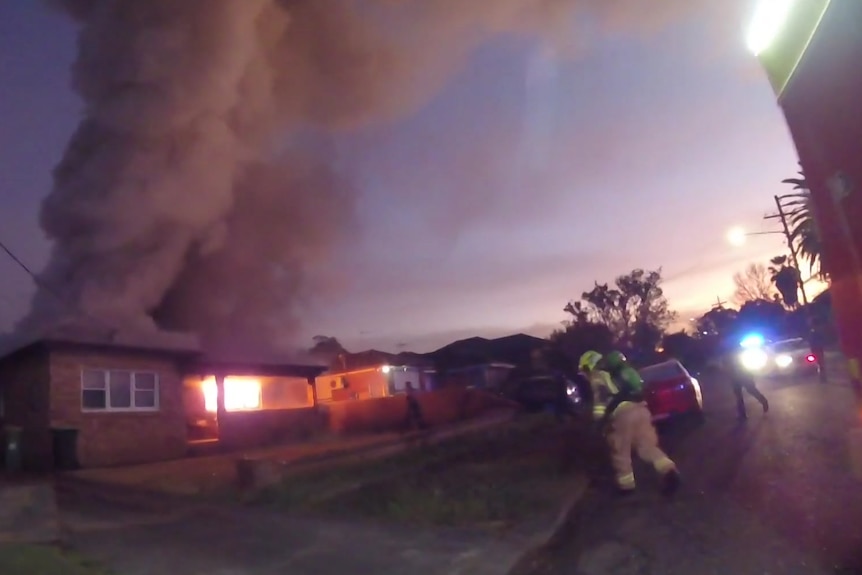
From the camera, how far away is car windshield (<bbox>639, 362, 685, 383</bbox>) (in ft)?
44.2

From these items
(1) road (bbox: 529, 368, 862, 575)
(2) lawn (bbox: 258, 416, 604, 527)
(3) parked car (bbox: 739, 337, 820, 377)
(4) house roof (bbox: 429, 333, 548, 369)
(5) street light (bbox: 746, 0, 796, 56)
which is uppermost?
(4) house roof (bbox: 429, 333, 548, 369)

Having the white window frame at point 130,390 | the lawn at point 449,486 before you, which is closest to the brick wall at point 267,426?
the white window frame at point 130,390

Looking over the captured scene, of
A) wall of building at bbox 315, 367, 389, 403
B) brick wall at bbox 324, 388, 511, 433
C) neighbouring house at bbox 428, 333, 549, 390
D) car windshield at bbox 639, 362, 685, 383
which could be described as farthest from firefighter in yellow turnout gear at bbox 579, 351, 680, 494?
neighbouring house at bbox 428, 333, 549, 390

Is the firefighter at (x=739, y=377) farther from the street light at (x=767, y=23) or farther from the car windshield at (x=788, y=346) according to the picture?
the street light at (x=767, y=23)

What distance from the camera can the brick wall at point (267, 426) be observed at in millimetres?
19953

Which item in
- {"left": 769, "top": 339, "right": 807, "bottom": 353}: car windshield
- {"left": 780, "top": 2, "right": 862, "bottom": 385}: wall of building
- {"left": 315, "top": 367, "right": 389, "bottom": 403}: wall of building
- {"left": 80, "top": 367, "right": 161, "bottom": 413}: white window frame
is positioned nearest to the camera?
{"left": 780, "top": 2, "right": 862, "bottom": 385}: wall of building

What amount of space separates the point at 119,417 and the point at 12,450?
6.90ft

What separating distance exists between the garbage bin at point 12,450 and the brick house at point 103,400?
216 mm

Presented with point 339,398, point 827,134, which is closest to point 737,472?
point 827,134

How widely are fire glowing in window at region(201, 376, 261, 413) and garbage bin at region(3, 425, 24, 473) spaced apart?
5959mm

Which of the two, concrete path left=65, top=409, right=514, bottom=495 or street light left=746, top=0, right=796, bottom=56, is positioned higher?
street light left=746, top=0, right=796, bottom=56

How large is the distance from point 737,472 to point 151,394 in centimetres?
1347

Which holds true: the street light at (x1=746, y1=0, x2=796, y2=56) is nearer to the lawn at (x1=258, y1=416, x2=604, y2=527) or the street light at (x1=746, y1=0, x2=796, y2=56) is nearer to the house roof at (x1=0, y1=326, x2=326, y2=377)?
the lawn at (x1=258, y1=416, x2=604, y2=527)

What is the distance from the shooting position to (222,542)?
700cm
